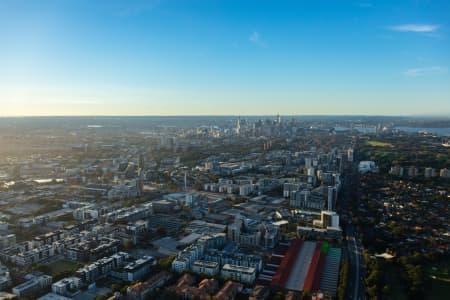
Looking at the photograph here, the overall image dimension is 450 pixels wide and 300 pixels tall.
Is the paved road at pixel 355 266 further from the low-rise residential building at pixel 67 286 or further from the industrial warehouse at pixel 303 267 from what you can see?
the low-rise residential building at pixel 67 286

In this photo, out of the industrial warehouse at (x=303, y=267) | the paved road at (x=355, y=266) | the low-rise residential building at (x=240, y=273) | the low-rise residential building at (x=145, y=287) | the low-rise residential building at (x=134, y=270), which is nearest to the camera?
the low-rise residential building at (x=145, y=287)

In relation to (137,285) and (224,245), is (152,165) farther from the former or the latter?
(137,285)

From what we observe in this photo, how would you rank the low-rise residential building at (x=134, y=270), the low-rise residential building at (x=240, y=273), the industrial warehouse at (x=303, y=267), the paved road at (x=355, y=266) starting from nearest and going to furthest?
the paved road at (x=355, y=266), the industrial warehouse at (x=303, y=267), the low-rise residential building at (x=240, y=273), the low-rise residential building at (x=134, y=270)

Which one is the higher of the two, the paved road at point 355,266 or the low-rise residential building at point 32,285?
the low-rise residential building at point 32,285

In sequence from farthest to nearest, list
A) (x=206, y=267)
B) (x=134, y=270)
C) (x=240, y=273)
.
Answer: (x=206, y=267)
(x=134, y=270)
(x=240, y=273)

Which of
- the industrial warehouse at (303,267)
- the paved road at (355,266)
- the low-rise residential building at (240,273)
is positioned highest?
the low-rise residential building at (240,273)

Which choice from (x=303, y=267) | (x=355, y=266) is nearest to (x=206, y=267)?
(x=303, y=267)

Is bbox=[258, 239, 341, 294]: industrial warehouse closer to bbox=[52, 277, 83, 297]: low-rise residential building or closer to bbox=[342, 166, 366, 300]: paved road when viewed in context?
bbox=[342, 166, 366, 300]: paved road

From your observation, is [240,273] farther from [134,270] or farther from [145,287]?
[134,270]

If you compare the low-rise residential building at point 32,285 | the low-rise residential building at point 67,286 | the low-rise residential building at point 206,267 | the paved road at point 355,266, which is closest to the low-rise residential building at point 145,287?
the low-rise residential building at point 206,267

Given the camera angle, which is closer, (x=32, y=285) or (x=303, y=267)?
(x=32, y=285)

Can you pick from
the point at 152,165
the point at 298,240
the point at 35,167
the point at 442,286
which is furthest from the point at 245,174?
the point at 442,286
